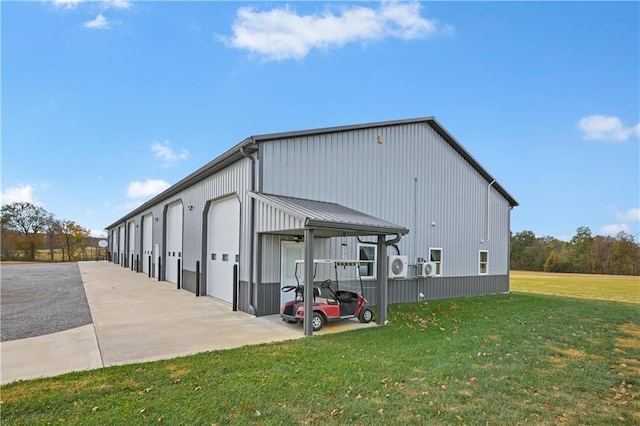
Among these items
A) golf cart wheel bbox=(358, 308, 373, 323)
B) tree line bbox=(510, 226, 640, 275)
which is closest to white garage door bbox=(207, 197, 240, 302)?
golf cart wheel bbox=(358, 308, 373, 323)

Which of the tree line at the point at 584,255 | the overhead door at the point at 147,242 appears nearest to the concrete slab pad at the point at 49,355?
the overhead door at the point at 147,242

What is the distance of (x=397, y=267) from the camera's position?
12.2 metres

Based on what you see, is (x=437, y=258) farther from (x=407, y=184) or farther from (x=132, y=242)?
(x=132, y=242)

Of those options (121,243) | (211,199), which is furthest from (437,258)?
(121,243)

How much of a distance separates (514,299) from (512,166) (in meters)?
7.97

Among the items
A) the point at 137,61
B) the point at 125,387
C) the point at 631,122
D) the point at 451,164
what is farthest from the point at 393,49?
the point at 125,387

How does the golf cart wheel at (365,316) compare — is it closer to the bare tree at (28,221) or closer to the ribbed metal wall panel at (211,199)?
the ribbed metal wall panel at (211,199)

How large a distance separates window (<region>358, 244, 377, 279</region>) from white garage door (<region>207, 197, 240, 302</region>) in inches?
147

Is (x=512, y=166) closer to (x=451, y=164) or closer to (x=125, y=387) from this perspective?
(x=451, y=164)

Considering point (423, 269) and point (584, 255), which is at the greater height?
point (423, 269)

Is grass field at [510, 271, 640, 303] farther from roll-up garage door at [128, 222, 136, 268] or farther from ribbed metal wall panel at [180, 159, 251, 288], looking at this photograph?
roll-up garage door at [128, 222, 136, 268]

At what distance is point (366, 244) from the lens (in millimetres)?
11773

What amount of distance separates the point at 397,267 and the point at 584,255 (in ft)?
162

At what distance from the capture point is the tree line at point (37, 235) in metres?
41.8
